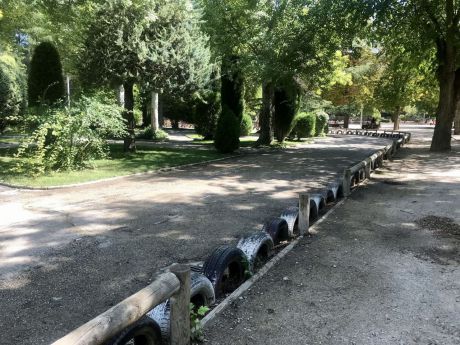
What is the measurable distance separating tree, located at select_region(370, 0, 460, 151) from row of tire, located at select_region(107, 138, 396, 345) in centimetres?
1450

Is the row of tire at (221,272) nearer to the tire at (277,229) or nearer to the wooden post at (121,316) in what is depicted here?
the tire at (277,229)

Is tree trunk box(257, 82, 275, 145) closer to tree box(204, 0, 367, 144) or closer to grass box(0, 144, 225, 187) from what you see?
tree box(204, 0, 367, 144)

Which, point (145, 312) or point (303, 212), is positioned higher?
point (145, 312)

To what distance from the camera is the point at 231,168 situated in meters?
15.5

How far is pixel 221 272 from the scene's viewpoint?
15.4 feet

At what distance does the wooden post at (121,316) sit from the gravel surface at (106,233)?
139 cm

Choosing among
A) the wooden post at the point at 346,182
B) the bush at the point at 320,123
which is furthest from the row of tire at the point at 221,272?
the bush at the point at 320,123

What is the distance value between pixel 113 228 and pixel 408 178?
9.95 metres

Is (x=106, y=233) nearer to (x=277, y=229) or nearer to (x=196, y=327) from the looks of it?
(x=277, y=229)

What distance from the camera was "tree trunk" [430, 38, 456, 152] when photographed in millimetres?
20297

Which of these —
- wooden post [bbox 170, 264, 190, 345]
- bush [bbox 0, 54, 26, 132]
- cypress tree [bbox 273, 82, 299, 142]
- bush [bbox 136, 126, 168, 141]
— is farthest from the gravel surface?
bush [bbox 0, 54, 26, 132]

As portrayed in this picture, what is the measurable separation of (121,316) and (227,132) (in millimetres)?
17351

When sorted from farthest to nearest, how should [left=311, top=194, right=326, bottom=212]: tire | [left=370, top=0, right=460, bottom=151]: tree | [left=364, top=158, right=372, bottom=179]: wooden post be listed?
[left=370, top=0, right=460, bottom=151]: tree < [left=364, top=158, right=372, bottom=179]: wooden post < [left=311, top=194, right=326, bottom=212]: tire

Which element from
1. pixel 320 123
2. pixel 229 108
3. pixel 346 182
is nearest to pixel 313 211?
pixel 346 182
